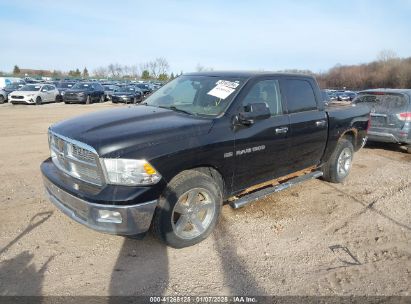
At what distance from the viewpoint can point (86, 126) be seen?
149 inches

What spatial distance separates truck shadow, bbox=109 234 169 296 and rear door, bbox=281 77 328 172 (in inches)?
92.0

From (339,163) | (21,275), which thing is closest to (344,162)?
(339,163)

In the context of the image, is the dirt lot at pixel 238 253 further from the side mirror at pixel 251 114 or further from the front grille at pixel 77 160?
the side mirror at pixel 251 114

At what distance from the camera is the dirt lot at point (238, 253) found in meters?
3.29

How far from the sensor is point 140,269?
3533mm

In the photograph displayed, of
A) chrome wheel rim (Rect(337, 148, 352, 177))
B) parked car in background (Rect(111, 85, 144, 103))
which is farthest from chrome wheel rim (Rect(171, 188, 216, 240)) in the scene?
parked car in background (Rect(111, 85, 144, 103))

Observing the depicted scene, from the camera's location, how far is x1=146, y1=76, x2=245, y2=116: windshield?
4320mm

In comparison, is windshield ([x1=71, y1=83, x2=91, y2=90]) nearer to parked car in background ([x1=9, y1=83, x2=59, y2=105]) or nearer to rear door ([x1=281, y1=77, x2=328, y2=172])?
parked car in background ([x1=9, y1=83, x2=59, y2=105])

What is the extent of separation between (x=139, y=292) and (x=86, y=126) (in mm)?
1785

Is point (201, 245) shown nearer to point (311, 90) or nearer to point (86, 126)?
point (86, 126)

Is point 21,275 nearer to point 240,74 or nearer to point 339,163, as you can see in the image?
point 240,74

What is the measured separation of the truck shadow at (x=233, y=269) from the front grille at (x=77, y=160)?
1530 mm

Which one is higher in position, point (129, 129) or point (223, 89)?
point (223, 89)

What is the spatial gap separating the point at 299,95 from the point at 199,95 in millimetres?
1609
